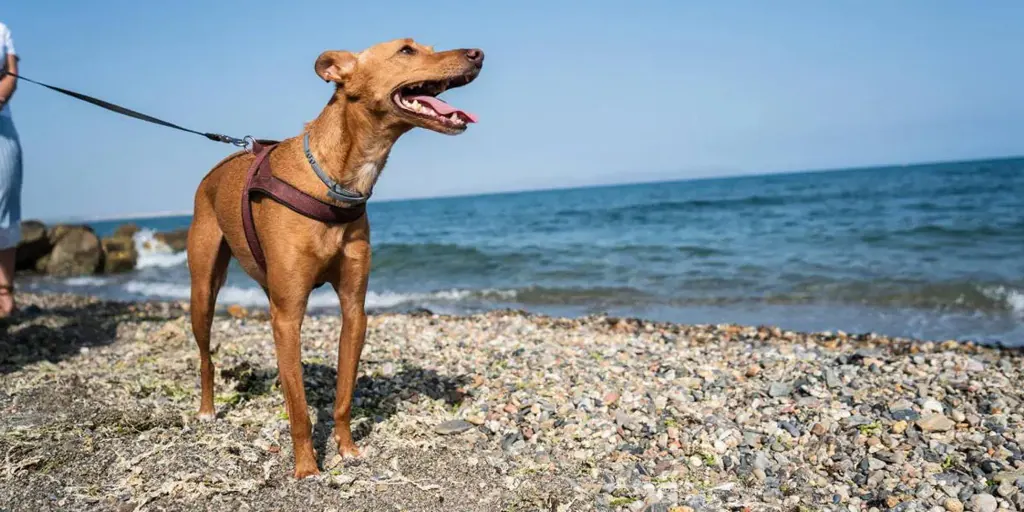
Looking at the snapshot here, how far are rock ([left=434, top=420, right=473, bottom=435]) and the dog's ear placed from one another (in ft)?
7.75

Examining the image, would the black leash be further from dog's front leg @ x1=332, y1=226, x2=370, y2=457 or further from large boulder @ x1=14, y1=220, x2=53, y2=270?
large boulder @ x1=14, y1=220, x2=53, y2=270

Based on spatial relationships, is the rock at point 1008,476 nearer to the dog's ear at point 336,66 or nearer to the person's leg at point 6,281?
the dog's ear at point 336,66

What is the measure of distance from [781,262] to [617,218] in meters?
19.1

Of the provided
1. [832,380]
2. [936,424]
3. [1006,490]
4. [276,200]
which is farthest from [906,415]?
[276,200]

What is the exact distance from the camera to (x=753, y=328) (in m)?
9.72

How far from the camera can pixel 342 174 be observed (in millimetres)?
3602

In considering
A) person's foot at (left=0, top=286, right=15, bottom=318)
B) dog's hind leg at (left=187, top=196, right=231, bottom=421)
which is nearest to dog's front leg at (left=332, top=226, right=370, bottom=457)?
dog's hind leg at (left=187, top=196, right=231, bottom=421)

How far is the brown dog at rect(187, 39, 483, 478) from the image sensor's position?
3432 millimetres

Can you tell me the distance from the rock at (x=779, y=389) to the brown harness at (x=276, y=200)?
351cm

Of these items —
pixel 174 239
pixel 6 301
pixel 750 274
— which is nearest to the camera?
pixel 6 301

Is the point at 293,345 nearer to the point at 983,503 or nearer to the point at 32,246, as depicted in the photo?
the point at 983,503

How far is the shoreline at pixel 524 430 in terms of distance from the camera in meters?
3.74

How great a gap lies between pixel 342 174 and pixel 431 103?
24.0 inches

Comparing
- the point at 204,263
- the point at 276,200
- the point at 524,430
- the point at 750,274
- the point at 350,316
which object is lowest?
the point at 750,274
